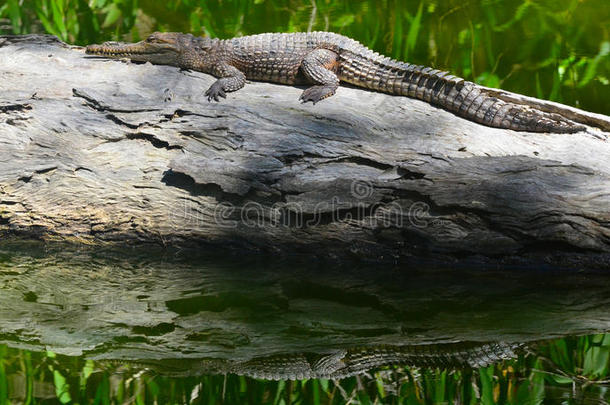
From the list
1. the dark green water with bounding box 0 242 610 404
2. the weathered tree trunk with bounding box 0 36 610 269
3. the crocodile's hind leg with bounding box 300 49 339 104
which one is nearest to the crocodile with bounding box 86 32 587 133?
the crocodile's hind leg with bounding box 300 49 339 104

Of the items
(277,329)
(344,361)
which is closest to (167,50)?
(277,329)

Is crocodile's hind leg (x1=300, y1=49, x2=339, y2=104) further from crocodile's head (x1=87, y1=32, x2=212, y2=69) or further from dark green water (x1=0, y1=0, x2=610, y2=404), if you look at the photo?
dark green water (x1=0, y1=0, x2=610, y2=404)

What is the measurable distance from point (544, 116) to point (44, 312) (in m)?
3.22

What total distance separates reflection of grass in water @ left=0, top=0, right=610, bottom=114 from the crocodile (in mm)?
1325

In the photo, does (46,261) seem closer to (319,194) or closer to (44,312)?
(44,312)

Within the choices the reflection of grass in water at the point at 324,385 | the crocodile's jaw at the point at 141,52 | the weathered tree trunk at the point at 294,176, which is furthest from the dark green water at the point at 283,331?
the crocodile's jaw at the point at 141,52

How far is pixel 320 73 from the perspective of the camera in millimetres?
5156

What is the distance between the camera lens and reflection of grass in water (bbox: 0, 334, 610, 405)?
9.42ft

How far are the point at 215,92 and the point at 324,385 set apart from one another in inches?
98.5

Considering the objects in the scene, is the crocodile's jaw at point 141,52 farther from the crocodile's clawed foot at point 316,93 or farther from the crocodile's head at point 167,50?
the crocodile's clawed foot at point 316,93

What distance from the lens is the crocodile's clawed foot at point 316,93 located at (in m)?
4.86

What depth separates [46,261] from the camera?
429 centimetres

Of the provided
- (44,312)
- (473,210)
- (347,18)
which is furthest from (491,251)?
(347,18)

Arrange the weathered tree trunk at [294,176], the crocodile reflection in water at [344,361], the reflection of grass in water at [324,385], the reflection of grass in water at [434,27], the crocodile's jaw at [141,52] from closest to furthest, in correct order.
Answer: the reflection of grass in water at [324,385]
the crocodile reflection in water at [344,361]
the weathered tree trunk at [294,176]
the crocodile's jaw at [141,52]
the reflection of grass in water at [434,27]
